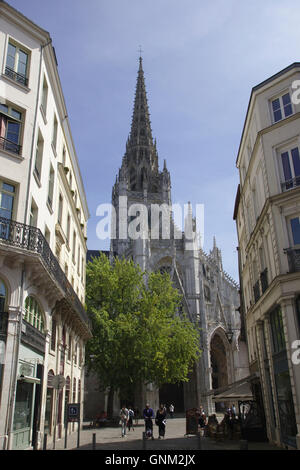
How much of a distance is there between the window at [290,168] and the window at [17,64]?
10.0 meters

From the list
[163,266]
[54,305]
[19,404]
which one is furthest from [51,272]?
[163,266]

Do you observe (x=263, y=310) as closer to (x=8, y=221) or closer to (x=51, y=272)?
(x=51, y=272)

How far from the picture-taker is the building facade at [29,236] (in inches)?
480

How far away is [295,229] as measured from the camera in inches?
561

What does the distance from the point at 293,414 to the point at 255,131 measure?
11056mm

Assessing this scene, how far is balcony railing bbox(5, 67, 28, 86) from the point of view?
14.4m

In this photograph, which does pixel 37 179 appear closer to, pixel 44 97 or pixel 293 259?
pixel 44 97

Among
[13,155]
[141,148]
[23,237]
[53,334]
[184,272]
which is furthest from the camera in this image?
[141,148]

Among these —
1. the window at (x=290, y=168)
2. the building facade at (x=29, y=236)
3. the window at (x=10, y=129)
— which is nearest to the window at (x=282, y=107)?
the window at (x=290, y=168)

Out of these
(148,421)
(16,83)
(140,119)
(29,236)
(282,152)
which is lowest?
(148,421)

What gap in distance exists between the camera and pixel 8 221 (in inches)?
504

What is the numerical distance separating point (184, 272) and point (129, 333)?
28022mm

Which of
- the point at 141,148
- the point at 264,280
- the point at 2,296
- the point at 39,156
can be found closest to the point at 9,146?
the point at 39,156

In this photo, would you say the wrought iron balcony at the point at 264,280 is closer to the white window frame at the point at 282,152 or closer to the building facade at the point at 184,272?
the white window frame at the point at 282,152
